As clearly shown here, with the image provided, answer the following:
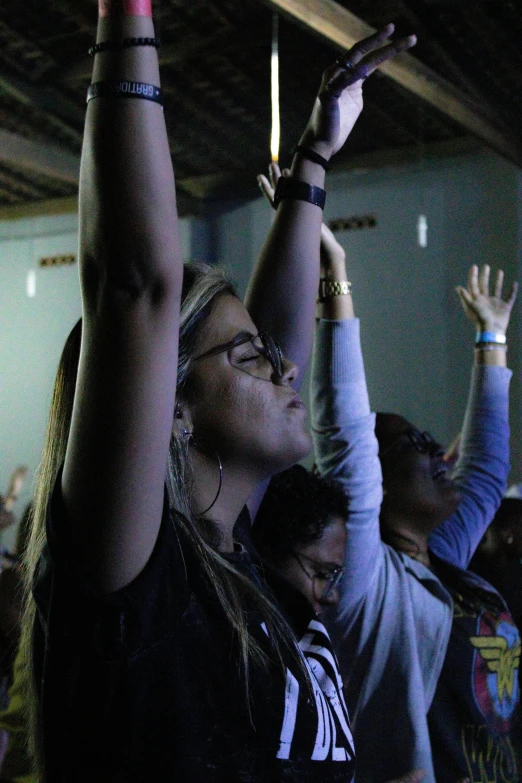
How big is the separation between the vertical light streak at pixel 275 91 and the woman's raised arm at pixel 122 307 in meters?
2.06

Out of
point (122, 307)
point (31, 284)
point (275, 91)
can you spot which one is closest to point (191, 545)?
point (122, 307)

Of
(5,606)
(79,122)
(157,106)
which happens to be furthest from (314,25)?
(157,106)

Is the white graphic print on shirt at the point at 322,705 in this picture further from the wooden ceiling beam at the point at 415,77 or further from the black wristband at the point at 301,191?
the wooden ceiling beam at the point at 415,77

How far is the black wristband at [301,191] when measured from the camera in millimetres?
1286

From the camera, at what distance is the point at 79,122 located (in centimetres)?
371

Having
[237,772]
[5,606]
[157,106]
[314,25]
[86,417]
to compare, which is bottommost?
[5,606]

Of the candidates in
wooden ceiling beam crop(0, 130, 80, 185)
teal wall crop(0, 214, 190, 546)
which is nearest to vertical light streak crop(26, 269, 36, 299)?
teal wall crop(0, 214, 190, 546)

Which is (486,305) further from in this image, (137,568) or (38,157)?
(38,157)

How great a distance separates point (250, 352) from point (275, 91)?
2252 millimetres

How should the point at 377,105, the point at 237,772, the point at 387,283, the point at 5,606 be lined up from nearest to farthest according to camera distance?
1. the point at 237,772
2. the point at 5,606
3. the point at 377,105
4. the point at 387,283

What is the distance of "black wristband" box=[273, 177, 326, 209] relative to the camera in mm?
1286

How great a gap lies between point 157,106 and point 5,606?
136cm

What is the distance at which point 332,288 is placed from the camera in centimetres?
148

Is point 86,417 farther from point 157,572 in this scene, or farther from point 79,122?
point 79,122
